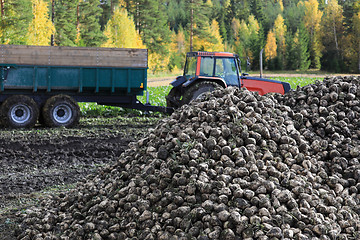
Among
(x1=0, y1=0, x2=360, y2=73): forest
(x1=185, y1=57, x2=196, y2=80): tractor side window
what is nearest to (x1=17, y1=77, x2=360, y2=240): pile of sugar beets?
(x1=185, y1=57, x2=196, y2=80): tractor side window

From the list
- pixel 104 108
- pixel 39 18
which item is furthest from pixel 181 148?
pixel 39 18

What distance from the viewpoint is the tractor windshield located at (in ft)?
38.1

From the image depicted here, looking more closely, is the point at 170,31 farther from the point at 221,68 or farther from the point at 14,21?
the point at 221,68

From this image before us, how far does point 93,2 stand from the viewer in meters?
47.8

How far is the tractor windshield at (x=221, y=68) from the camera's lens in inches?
457

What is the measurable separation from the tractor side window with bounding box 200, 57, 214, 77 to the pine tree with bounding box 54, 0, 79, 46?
110 ft

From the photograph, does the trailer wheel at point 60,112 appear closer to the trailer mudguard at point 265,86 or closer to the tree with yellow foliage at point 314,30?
the trailer mudguard at point 265,86

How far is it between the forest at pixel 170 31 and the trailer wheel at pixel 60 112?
13.7m

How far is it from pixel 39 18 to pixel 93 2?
14684 millimetres

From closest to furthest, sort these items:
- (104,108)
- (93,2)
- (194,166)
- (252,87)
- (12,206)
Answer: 1. (194,166)
2. (12,206)
3. (252,87)
4. (104,108)
5. (93,2)

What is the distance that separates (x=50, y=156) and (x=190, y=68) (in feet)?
16.2

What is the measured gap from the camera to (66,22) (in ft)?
146

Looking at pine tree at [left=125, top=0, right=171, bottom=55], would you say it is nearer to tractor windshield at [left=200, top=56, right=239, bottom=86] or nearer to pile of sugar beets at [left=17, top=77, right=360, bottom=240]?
tractor windshield at [left=200, top=56, right=239, bottom=86]

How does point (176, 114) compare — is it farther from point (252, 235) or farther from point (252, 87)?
point (252, 87)
